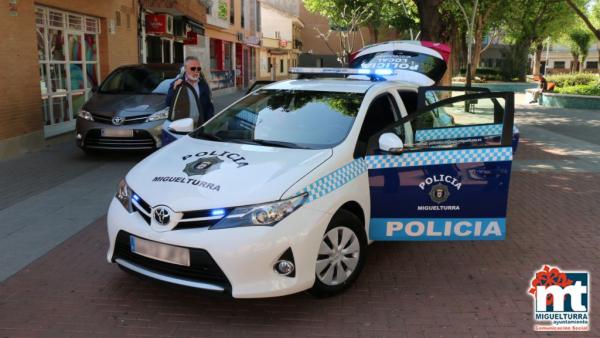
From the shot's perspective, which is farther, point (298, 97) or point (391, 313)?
point (298, 97)

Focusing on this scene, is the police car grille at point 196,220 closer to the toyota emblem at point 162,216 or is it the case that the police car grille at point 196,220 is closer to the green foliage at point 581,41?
the toyota emblem at point 162,216

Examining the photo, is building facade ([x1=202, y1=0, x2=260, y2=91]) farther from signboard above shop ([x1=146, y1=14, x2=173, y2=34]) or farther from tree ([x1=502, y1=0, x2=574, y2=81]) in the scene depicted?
tree ([x1=502, y1=0, x2=574, y2=81])

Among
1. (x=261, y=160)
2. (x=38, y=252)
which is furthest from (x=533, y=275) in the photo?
(x=38, y=252)

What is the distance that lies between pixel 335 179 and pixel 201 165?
98 centimetres

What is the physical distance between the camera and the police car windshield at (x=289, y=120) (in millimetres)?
4402

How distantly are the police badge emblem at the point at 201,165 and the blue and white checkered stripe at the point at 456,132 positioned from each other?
188 cm

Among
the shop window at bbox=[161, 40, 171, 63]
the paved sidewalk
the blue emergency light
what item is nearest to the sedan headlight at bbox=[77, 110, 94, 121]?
the paved sidewalk

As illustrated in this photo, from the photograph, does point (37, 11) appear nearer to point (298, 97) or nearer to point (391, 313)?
point (298, 97)

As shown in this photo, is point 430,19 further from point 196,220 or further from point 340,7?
point 340,7

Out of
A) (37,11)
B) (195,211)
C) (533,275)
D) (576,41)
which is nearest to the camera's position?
(195,211)

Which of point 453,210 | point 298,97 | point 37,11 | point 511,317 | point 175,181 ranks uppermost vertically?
point 37,11

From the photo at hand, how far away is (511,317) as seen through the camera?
384 centimetres

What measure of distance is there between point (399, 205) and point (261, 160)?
117cm

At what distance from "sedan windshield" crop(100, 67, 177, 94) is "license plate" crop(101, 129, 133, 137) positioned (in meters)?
1.15
